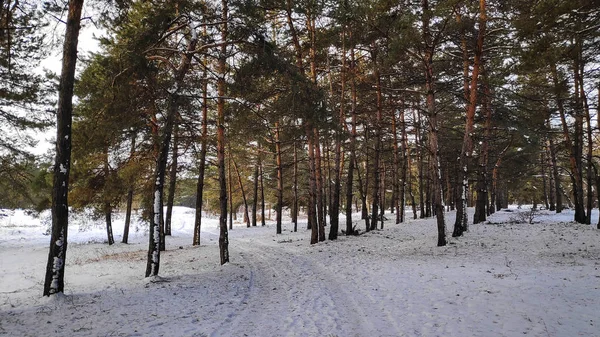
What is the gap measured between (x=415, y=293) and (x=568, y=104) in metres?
15.9

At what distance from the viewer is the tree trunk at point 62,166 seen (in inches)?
306

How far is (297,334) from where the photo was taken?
5.22 meters

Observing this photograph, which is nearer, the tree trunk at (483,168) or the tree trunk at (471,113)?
the tree trunk at (471,113)

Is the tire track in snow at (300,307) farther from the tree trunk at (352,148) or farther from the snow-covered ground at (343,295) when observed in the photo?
the tree trunk at (352,148)

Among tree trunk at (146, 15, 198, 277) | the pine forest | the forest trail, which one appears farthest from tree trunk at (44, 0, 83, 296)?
the forest trail

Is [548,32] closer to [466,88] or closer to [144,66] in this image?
[466,88]

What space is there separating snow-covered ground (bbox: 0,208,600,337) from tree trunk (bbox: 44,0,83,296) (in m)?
0.67

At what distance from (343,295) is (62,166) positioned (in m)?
7.22

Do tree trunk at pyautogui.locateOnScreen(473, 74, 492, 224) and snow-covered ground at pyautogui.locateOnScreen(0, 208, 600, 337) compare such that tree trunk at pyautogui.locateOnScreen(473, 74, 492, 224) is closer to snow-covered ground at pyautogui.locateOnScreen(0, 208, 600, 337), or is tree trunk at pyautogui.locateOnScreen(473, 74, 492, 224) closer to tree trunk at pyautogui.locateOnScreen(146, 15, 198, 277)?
snow-covered ground at pyautogui.locateOnScreen(0, 208, 600, 337)

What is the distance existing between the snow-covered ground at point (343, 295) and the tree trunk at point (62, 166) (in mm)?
670

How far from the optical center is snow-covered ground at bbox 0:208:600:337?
5465 mm

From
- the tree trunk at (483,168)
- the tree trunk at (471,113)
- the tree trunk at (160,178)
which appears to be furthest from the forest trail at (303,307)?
the tree trunk at (483,168)

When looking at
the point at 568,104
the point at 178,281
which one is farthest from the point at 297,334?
the point at 568,104

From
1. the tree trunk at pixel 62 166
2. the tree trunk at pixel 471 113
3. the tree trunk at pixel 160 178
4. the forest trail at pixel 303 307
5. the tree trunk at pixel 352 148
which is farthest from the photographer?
the tree trunk at pixel 352 148
